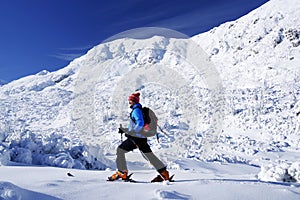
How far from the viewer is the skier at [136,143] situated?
4.71 m

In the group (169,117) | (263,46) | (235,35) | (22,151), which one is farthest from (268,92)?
(235,35)

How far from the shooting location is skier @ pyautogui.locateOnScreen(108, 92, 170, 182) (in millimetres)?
4707

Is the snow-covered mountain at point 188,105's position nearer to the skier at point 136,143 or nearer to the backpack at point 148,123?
the skier at point 136,143

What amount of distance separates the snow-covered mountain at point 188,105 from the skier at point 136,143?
241 centimetres

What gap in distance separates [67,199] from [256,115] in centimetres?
2431

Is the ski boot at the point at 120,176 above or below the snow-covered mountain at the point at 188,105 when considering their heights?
below

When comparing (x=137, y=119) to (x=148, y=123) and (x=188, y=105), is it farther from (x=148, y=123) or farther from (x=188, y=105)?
(x=188, y=105)

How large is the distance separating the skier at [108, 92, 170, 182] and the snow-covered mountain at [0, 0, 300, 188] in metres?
2.41

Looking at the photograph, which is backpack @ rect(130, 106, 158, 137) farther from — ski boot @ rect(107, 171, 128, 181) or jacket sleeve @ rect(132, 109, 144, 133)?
ski boot @ rect(107, 171, 128, 181)

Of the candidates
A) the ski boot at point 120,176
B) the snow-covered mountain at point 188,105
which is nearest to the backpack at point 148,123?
the ski boot at point 120,176

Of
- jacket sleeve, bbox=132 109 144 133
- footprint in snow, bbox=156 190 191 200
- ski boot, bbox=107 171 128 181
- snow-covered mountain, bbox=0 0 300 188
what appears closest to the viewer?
footprint in snow, bbox=156 190 191 200

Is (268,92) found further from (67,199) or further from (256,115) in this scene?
(67,199)

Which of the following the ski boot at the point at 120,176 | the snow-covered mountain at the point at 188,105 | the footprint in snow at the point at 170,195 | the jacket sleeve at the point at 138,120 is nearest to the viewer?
the footprint in snow at the point at 170,195

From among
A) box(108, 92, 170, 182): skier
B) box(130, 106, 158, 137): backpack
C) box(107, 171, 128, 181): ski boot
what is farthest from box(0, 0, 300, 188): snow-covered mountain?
box(107, 171, 128, 181): ski boot
